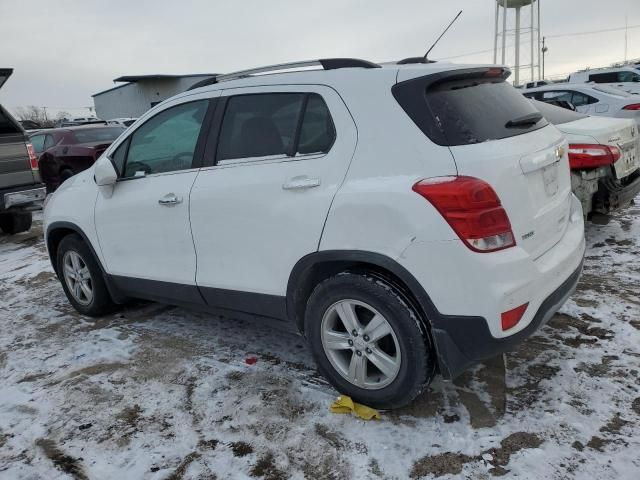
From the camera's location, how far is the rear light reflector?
233cm

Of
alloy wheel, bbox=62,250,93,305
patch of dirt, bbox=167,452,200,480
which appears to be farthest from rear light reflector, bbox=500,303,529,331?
alloy wheel, bbox=62,250,93,305

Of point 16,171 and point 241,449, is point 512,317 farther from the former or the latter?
point 16,171

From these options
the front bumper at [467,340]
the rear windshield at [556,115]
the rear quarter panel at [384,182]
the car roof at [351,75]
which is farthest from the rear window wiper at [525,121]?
the rear windshield at [556,115]

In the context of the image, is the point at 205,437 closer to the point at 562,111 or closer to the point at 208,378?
the point at 208,378

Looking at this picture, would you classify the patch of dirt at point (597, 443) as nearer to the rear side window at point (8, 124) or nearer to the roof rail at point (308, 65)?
the roof rail at point (308, 65)

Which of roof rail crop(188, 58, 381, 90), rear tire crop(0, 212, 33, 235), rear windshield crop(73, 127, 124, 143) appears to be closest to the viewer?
roof rail crop(188, 58, 381, 90)

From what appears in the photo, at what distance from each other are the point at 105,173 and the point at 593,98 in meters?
9.20

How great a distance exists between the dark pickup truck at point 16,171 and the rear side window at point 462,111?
6.66 metres

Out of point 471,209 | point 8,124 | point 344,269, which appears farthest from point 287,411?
point 8,124

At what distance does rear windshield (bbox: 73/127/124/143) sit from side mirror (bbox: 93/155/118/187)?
7.72 metres

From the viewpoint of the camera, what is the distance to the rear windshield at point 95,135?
423 inches

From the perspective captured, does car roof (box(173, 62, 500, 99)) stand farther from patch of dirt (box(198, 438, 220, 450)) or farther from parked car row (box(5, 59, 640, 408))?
patch of dirt (box(198, 438, 220, 450))

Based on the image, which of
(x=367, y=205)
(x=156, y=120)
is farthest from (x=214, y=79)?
(x=367, y=205)

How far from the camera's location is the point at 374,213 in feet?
8.06
